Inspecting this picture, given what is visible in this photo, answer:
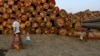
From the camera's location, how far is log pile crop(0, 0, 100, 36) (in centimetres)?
1062

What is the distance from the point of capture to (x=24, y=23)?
1072 cm

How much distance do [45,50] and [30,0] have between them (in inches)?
99.7

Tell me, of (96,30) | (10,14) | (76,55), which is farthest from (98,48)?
(10,14)

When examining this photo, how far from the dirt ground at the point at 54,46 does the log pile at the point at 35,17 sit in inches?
15.6

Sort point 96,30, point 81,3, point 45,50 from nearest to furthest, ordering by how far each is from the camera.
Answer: point 45,50 → point 96,30 → point 81,3

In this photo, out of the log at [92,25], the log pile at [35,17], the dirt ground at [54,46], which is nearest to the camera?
the dirt ground at [54,46]

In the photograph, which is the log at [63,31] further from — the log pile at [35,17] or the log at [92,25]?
the log at [92,25]

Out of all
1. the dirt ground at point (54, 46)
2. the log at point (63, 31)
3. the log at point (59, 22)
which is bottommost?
the dirt ground at point (54, 46)

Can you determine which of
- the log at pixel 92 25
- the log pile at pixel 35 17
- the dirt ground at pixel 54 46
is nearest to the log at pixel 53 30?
the log pile at pixel 35 17

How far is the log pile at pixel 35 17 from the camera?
34.8 ft

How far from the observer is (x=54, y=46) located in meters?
9.07

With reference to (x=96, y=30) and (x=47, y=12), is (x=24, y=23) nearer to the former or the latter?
(x=47, y=12)

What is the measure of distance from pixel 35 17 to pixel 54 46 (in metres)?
1.86

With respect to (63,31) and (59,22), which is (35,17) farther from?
(63,31)
